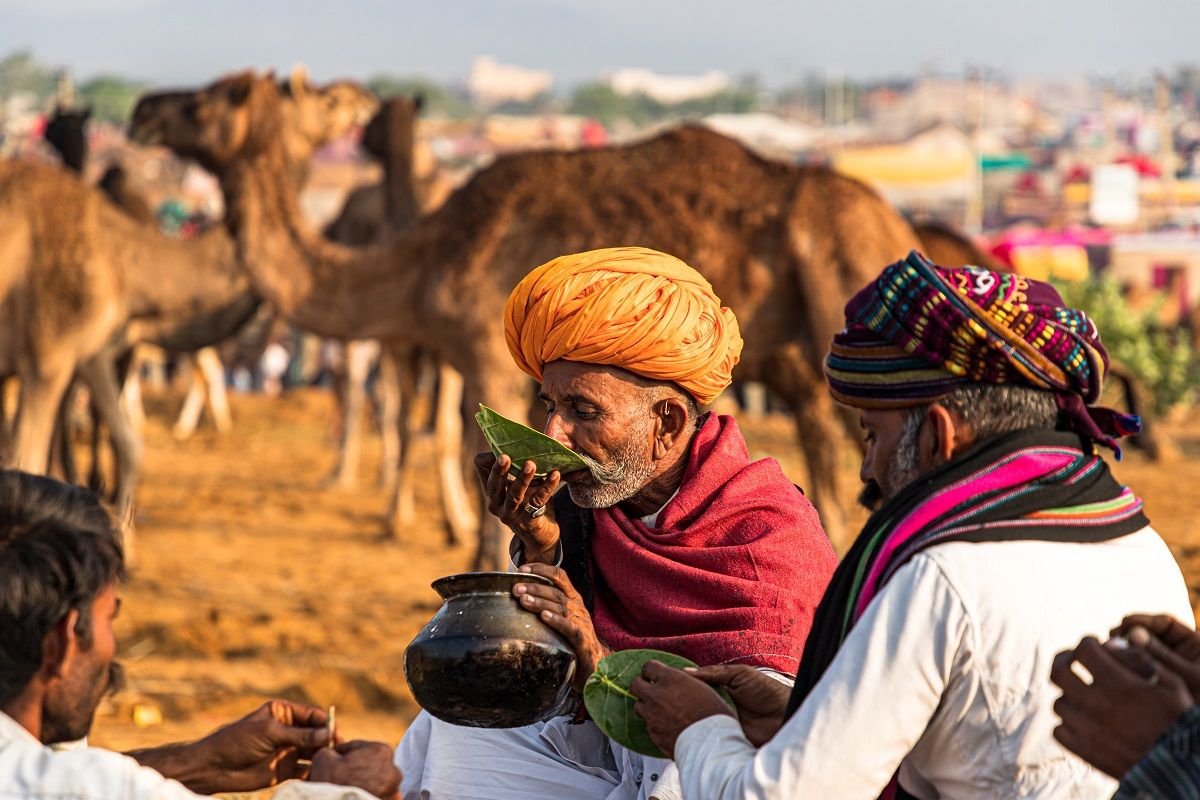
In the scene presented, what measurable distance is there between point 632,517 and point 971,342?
1243 mm

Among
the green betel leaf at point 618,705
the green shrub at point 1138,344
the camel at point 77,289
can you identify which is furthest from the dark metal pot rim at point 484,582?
the green shrub at point 1138,344

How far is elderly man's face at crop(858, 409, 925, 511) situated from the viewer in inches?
110

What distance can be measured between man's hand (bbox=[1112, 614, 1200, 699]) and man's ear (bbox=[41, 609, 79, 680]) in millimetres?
1482

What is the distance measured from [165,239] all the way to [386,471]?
11.6 ft

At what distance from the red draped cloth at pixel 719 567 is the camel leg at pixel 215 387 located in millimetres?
15872

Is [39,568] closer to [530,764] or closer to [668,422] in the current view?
Result: [530,764]

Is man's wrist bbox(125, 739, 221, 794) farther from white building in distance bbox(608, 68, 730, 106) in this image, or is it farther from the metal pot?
white building in distance bbox(608, 68, 730, 106)

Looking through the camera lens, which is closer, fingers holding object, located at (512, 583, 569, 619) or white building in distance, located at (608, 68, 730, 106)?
fingers holding object, located at (512, 583, 569, 619)

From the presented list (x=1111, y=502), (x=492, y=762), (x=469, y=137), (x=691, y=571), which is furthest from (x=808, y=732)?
(x=469, y=137)

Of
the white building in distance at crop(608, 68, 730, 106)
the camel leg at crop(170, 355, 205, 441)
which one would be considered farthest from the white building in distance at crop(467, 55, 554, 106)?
the camel leg at crop(170, 355, 205, 441)

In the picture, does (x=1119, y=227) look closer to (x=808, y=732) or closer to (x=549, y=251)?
(x=549, y=251)

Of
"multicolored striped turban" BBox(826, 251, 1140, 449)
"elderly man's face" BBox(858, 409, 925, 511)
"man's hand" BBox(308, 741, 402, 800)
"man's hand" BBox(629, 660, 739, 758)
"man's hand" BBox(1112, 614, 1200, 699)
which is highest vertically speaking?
"multicolored striped turban" BBox(826, 251, 1140, 449)

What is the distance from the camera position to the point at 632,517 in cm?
376

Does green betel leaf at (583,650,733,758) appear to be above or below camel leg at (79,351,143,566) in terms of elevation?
above
